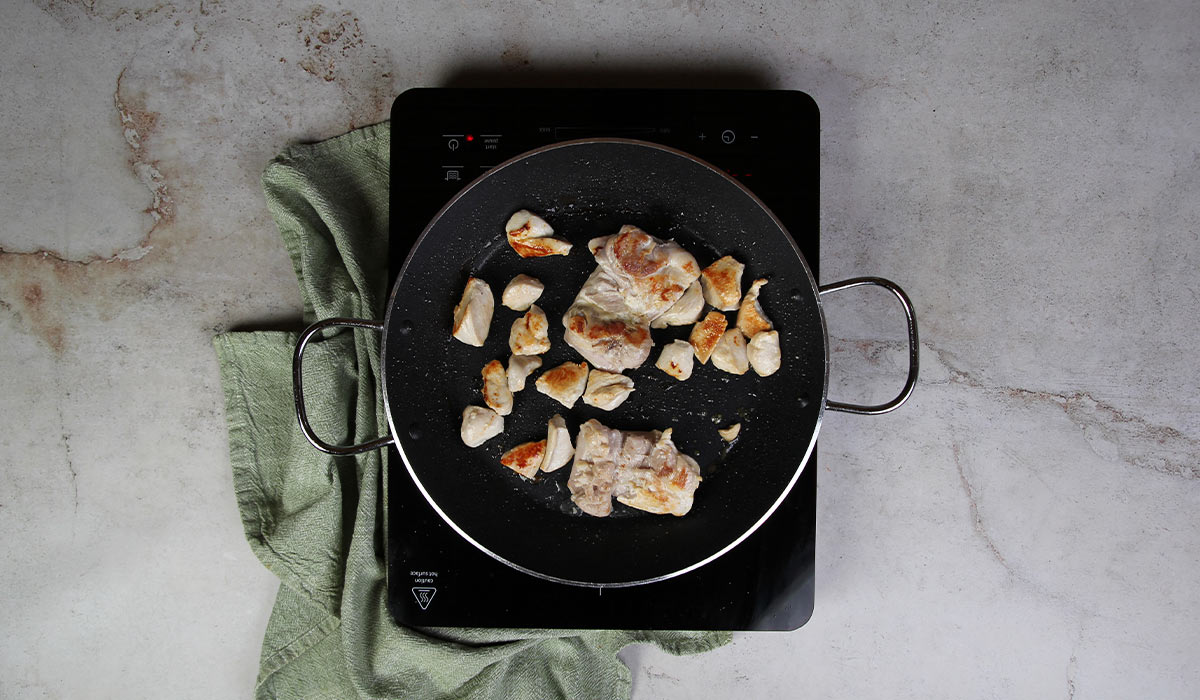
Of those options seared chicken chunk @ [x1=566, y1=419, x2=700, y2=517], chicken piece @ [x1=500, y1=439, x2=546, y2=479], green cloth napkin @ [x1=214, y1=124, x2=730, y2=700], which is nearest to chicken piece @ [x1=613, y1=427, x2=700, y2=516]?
seared chicken chunk @ [x1=566, y1=419, x2=700, y2=517]

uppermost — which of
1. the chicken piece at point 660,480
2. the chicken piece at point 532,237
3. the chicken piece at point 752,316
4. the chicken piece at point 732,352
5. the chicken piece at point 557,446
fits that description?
the chicken piece at point 532,237

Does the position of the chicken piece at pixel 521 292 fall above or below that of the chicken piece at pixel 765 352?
above

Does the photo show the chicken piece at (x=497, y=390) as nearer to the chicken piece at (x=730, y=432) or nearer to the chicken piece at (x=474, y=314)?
the chicken piece at (x=474, y=314)

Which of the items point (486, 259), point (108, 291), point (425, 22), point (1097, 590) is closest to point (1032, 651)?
point (1097, 590)

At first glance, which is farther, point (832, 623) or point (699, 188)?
point (832, 623)

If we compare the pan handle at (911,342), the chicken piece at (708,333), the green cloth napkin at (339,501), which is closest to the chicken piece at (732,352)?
the chicken piece at (708,333)

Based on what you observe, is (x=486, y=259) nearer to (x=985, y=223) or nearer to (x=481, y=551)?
(x=481, y=551)
